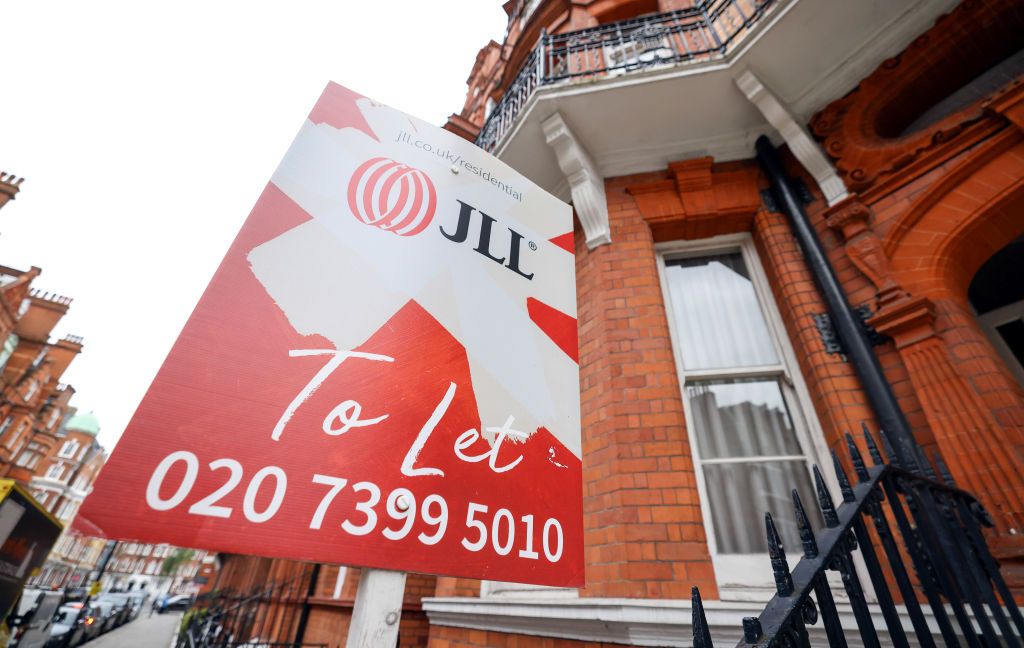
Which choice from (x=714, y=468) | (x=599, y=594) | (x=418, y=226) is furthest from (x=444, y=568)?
(x=714, y=468)

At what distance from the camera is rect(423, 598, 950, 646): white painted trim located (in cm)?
204

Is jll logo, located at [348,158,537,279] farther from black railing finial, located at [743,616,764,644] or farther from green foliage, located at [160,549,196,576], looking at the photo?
green foliage, located at [160,549,196,576]

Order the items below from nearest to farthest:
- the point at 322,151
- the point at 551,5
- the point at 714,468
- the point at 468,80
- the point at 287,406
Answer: the point at 287,406
the point at 322,151
the point at 714,468
the point at 551,5
the point at 468,80

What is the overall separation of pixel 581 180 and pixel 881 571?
347 cm

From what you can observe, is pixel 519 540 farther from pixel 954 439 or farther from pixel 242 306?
pixel 954 439

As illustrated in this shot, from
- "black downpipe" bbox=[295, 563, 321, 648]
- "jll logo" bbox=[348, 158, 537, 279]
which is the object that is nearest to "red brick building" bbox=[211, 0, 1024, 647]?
"jll logo" bbox=[348, 158, 537, 279]

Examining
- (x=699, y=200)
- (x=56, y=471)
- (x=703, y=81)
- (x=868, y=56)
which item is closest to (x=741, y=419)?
(x=699, y=200)

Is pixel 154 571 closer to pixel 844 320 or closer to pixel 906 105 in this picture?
pixel 844 320

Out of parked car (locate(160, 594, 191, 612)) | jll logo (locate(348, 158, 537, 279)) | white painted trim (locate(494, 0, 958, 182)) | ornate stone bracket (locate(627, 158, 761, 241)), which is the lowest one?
parked car (locate(160, 594, 191, 612))

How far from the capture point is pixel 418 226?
53.4 inches

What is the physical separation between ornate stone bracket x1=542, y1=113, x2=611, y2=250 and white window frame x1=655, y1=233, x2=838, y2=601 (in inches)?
25.1

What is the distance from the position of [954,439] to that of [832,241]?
1.67 m

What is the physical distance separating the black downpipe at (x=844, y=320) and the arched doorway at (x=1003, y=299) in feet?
4.96

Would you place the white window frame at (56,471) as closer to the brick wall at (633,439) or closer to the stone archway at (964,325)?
the brick wall at (633,439)
